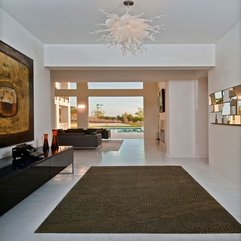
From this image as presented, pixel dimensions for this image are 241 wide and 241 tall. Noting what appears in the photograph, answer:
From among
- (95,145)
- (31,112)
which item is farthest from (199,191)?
(95,145)

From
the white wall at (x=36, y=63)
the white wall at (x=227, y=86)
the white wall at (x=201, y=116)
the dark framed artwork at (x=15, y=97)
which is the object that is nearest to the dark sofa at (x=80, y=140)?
the white wall at (x=201, y=116)

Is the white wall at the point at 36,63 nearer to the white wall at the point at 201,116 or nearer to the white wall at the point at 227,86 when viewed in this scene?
the white wall at the point at 227,86

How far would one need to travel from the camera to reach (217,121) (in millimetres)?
6164

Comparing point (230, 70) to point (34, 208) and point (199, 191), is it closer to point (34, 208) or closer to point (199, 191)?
point (199, 191)

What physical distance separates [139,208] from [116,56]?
3.55 meters

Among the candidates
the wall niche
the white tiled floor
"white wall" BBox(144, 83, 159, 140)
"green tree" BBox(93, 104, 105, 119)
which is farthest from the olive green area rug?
"green tree" BBox(93, 104, 105, 119)

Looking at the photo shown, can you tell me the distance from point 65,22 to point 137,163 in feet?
13.8

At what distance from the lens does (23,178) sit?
11.3 feet

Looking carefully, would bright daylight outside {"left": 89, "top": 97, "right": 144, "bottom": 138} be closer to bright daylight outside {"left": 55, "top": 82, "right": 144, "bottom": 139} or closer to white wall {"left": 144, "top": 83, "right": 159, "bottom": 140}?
bright daylight outside {"left": 55, "top": 82, "right": 144, "bottom": 139}

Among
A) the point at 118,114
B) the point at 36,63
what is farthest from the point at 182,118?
the point at 118,114

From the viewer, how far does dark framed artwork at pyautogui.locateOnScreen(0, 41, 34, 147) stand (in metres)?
4.02

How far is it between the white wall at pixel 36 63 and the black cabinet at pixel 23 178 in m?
0.66

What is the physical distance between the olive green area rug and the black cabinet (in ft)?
1.47

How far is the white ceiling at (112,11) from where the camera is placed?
3936 mm
